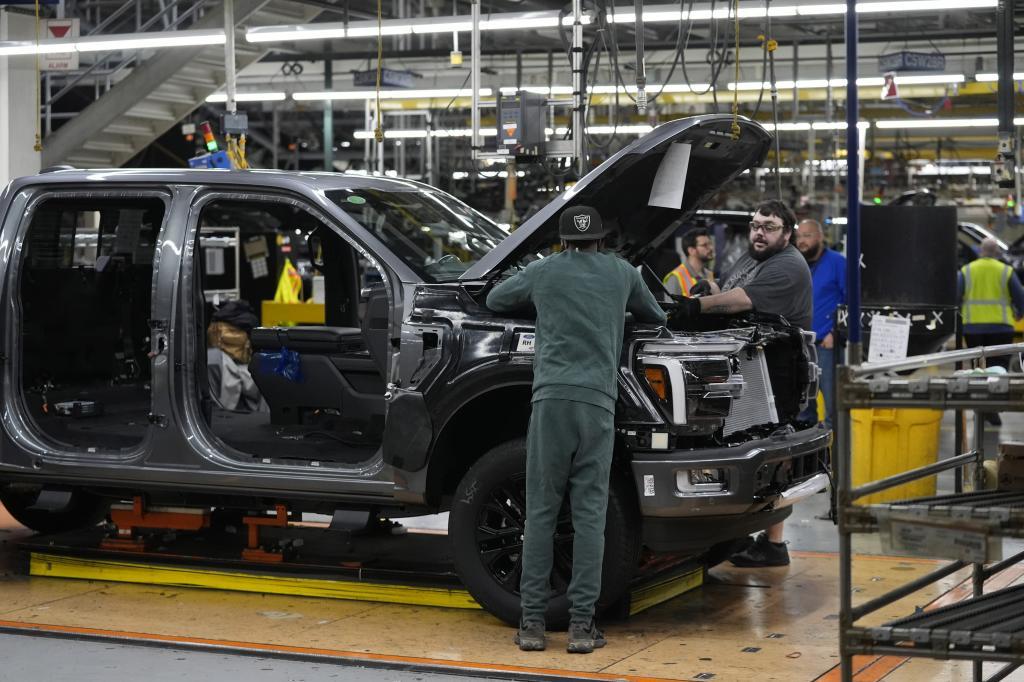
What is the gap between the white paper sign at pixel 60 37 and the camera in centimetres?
1500

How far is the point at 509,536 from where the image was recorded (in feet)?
18.7

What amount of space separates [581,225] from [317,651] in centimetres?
194

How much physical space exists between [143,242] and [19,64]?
9.65m

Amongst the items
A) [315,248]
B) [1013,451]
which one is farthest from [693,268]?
[1013,451]

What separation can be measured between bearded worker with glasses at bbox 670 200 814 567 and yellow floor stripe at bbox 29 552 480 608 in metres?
1.75

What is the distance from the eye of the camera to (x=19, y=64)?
16266 millimetres

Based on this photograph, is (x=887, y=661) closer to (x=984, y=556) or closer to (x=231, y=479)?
(x=984, y=556)

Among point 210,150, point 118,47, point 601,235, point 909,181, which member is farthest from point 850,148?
point 909,181

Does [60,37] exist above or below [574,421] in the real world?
above

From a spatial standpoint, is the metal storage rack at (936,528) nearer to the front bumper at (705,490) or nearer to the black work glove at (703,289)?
the front bumper at (705,490)

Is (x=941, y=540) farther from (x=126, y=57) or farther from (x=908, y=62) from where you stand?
(x=126, y=57)

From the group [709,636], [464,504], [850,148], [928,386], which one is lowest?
[709,636]

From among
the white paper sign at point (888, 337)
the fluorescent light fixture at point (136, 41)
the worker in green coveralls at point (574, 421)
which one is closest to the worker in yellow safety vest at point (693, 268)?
the white paper sign at point (888, 337)

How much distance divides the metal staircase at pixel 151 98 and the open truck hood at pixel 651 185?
10581 mm
